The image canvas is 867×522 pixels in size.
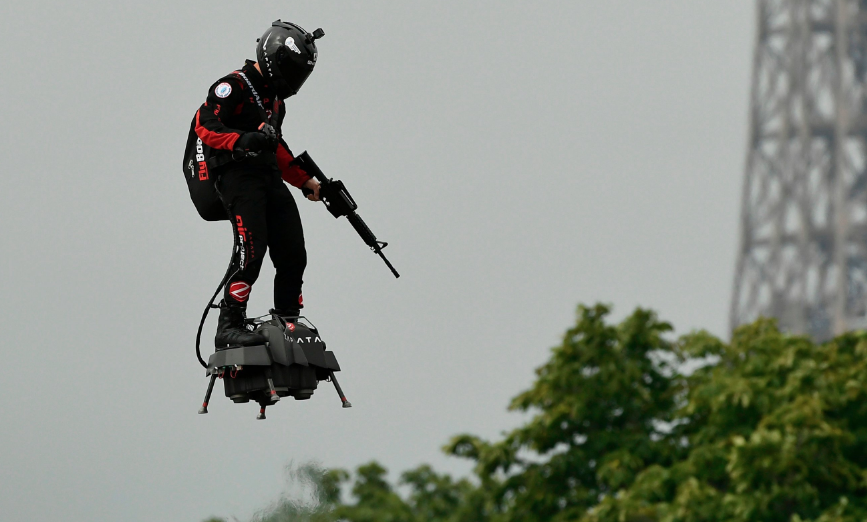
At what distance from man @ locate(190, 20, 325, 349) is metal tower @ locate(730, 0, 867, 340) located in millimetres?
113517

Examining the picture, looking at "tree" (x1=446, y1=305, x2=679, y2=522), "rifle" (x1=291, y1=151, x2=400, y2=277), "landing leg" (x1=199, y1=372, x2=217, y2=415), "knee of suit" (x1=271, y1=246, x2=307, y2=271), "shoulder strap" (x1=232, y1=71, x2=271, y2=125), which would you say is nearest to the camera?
"landing leg" (x1=199, y1=372, x2=217, y2=415)

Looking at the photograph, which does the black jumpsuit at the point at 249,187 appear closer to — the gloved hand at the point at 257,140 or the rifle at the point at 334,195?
the gloved hand at the point at 257,140

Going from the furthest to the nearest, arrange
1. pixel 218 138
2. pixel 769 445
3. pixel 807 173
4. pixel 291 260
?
1. pixel 807 173
2. pixel 769 445
3. pixel 291 260
4. pixel 218 138

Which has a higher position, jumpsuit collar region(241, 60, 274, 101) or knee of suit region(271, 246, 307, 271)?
jumpsuit collar region(241, 60, 274, 101)

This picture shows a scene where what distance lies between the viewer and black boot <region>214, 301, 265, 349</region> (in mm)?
13891

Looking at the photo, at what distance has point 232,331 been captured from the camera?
14031mm

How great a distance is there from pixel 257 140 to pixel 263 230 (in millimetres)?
836

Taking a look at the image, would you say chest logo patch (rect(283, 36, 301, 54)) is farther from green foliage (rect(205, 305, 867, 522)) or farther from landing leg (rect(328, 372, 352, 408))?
green foliage (rect(205, 305, 867, 522))

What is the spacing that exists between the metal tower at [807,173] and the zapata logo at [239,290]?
4479 inches

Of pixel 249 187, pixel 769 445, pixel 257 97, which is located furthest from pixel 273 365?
pixel 769 445

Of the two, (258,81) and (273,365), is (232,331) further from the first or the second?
(258,81)

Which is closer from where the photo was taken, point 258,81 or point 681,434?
point 258,81

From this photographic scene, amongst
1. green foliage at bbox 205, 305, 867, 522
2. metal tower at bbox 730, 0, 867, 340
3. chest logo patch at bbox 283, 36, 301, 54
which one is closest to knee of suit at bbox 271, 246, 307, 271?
chest logo patch at bbox 283, 36, 301, 54

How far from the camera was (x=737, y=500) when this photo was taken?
30.8 metres
